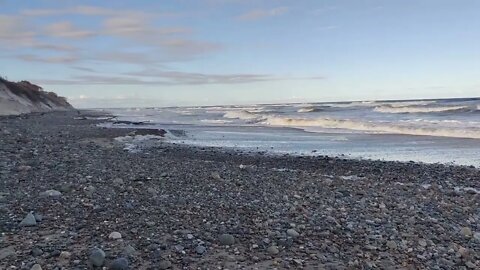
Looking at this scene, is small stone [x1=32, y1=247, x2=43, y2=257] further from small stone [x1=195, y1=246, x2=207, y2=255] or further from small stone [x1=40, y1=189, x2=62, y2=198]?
small stone [x1=40, y1=189, x2=62, y2=198]

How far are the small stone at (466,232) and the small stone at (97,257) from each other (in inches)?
167

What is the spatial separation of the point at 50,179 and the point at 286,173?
4794mm

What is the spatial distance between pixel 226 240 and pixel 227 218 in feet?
2.93

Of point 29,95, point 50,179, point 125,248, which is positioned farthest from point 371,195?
point 29,95

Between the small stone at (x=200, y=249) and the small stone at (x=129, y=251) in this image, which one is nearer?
the small stone at (x=129, y=251)

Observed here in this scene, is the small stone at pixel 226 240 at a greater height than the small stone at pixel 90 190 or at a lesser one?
lesser

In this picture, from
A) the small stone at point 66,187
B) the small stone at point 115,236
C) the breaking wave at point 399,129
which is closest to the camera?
the small stone at point 115,236

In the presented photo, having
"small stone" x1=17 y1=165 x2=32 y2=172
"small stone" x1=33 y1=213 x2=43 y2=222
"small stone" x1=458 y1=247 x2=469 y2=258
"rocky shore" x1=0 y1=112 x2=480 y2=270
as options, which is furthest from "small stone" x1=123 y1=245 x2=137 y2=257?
"small stone" x1=17 y1=165 x2=32 y2=172

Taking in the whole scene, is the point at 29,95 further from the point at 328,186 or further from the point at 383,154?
the point at 328,186

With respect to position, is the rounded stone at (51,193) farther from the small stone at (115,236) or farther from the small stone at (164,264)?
the small stone at (164,264)

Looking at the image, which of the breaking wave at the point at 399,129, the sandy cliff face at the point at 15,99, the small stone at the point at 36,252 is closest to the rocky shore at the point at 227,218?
the small stone at the point at 36,252

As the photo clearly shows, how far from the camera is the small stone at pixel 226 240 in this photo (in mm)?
4895

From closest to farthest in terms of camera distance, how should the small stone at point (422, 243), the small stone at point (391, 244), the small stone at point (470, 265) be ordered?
the small stone at point (470, 265) → the small stone at point (391, 244) → the small stone at point (422, 243)

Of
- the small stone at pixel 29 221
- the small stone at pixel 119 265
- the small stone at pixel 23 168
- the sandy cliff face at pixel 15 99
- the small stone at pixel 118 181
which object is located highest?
the sandy cliff face at pixel 15 99
